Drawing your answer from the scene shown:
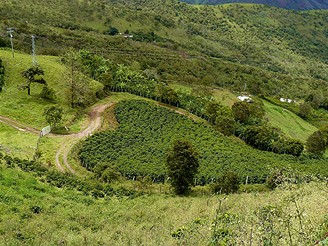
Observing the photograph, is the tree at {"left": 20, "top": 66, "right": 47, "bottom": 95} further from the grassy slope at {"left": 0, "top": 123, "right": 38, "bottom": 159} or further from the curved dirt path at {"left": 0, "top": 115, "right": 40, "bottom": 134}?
the grassy slope at {"left": 0, "top": 123, "right": 38, "bottom": 159}

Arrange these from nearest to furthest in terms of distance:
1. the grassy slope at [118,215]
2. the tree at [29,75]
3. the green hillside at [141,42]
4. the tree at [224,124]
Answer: the grassy slope at [118,215]
the tree at [29,75]
the tree at [224,124]
the green hillside at [141,42]

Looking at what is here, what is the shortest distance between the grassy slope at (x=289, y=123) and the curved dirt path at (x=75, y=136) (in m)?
45.3

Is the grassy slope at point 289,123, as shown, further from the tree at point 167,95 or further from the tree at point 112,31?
the tree at point 112,31

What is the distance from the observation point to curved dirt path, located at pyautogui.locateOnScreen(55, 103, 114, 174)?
42.7m

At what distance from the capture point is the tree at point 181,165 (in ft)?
120

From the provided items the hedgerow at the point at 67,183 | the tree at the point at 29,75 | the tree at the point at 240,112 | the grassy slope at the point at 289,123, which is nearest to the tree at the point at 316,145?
the grassy slope at the point at 289,123

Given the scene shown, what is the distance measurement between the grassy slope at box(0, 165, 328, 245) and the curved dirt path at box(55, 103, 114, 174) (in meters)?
12.3

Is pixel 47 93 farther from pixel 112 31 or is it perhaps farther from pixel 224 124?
pixel 112 31

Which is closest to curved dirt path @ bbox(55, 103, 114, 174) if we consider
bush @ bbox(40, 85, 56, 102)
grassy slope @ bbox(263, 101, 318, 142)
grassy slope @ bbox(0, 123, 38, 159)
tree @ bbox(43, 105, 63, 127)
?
tree @ bbox(43, 105, 63, 127)

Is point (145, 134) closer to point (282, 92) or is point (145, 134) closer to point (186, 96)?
point (186, 96)

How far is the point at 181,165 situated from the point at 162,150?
15.1 meters

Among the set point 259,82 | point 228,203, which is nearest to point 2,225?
point 228,203

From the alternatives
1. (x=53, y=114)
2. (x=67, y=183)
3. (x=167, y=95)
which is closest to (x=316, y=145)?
(x=167, y=95)

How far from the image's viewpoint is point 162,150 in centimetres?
5138
